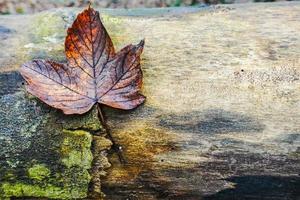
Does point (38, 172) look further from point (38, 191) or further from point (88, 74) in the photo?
point (88, 74)

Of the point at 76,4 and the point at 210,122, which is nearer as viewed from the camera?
the point at 210,122

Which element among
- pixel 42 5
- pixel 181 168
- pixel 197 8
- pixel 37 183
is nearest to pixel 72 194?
pixel 37 183

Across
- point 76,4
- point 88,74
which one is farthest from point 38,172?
point 76,4

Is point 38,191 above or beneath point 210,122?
beneath

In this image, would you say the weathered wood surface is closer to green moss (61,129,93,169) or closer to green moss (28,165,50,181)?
green moss (61,129,93,169)

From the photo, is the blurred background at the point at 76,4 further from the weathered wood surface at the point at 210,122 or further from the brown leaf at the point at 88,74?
the brown leaf at the point at 88,74

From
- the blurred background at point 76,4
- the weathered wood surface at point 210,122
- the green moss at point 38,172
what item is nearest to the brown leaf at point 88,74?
the weathered wood surface at point 210,122
